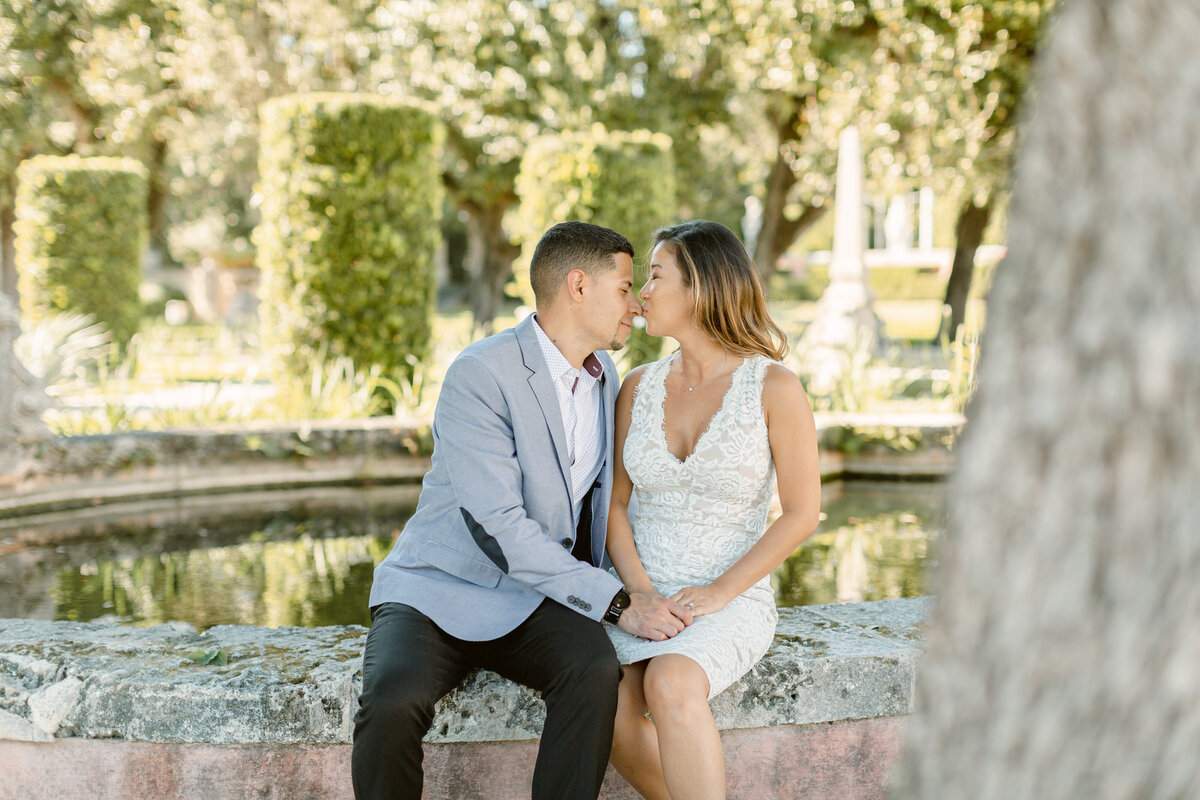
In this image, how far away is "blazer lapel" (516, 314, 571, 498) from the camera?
9.29 ft

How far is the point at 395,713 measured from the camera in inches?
91.0

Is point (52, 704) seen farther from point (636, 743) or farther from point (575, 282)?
point (575, 282)

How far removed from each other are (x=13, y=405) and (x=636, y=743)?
15.6 ft

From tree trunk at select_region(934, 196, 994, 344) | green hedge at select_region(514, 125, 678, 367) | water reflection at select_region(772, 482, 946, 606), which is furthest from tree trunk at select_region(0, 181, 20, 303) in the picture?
water reflection at select_region(772, 482, 946, 606)

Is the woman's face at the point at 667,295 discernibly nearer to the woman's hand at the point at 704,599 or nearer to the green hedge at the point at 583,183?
the woman's hand at the point at 704,599

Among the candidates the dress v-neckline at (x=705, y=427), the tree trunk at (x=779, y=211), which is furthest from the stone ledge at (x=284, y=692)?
the tree trunk at (x=779, y=211)

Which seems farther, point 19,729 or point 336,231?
point 336,231

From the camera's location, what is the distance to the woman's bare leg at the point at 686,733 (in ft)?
7.51

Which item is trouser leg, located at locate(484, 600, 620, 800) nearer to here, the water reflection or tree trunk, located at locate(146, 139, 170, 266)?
the water reflection

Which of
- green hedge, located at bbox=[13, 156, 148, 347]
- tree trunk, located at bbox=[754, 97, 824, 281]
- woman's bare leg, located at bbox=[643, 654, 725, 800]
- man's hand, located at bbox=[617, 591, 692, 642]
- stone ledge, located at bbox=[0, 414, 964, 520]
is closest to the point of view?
woman's bare leg, located at bbox=[643, 654, 725, 800]

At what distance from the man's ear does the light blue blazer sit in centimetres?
16

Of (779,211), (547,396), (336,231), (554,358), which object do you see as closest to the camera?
(547,396)

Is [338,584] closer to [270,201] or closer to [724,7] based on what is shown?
[270,201]

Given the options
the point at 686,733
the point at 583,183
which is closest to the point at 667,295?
the point at 686,733
